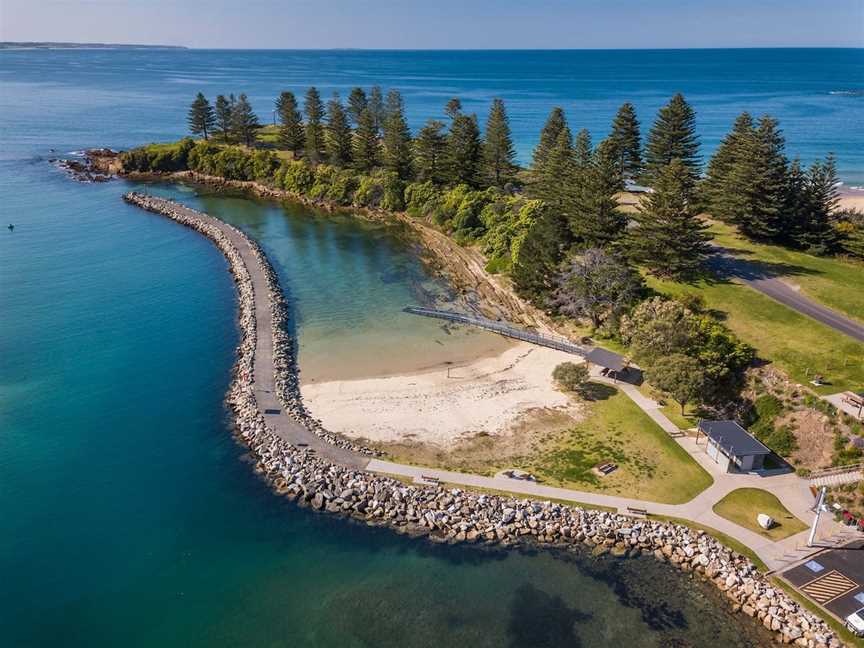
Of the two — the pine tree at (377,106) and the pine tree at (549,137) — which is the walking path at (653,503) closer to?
the pine tree at (549,137)

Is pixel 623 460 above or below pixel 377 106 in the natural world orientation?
below

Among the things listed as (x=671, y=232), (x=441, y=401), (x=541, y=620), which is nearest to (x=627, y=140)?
(x=671, y=232)

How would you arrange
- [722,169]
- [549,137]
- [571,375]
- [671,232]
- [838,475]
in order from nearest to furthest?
1. [838,475]
2. [571,375]
3. [671,232]
4. [722,169]
5. [549,137]

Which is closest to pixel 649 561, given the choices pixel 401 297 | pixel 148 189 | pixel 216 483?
pixel 216 483

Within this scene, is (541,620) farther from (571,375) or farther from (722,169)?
(722,169)

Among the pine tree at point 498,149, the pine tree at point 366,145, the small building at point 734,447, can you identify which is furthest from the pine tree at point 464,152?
the small building at point 734,447

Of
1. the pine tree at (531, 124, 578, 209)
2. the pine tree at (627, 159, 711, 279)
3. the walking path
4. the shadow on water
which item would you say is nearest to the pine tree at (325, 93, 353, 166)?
the pine tree at (531, 124, 578, 209)

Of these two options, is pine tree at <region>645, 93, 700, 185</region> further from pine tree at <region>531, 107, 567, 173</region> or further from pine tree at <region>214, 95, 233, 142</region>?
pine tree at <region>214, 95, 233, 142</region>
